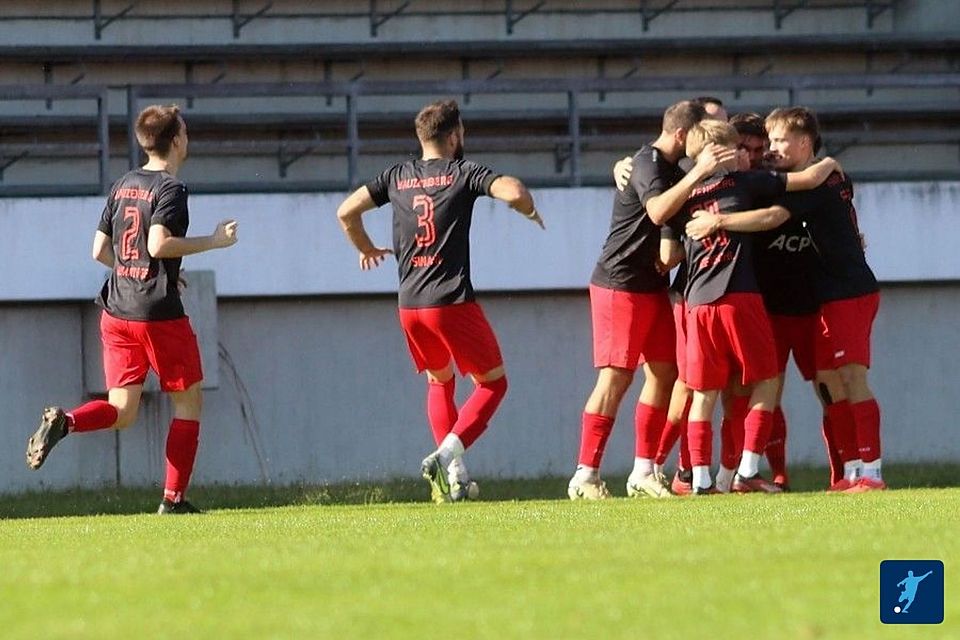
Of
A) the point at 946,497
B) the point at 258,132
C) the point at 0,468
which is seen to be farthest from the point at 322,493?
the point at 258,132

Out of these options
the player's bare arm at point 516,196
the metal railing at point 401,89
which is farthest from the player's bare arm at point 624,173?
the metal railing at point 401,89

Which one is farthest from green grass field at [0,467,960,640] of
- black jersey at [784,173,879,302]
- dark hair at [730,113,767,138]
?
dark hair at [730,113,767,138]

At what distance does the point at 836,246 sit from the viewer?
1007 centimetres

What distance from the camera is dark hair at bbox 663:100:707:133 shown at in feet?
31.7

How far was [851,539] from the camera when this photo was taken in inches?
254

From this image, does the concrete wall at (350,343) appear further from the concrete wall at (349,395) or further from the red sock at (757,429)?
the red sock at (757,429)

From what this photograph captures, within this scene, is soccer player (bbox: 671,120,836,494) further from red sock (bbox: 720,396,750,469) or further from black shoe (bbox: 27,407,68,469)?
black shoe (bbox: 27,407,68,469)

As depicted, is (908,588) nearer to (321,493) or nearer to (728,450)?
(728,450)

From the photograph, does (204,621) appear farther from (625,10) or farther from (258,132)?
(625,10)

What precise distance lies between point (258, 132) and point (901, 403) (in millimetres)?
6545

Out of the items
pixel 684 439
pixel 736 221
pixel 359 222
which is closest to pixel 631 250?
pixel 736 221

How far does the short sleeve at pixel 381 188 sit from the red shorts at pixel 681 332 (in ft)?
5.12

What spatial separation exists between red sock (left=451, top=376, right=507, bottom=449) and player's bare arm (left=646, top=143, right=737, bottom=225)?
4.15 ft

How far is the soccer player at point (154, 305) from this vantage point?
934 centimetres
